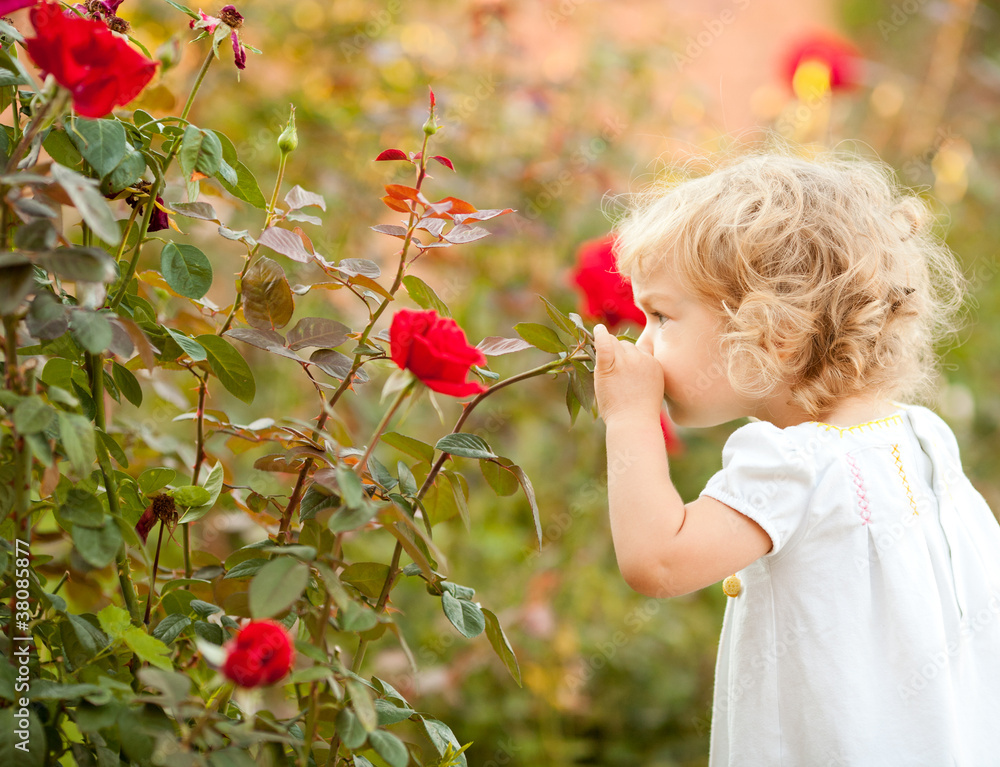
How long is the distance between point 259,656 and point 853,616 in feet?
2.07

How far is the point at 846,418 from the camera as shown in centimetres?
95

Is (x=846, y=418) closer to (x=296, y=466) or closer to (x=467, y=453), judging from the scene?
(x=467, y=453)

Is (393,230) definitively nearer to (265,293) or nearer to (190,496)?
(265,293)

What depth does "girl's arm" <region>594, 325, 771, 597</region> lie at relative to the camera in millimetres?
807

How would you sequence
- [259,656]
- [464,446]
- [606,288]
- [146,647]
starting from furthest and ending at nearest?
[606,288] < [464,446] < [146,647] < [259,656]

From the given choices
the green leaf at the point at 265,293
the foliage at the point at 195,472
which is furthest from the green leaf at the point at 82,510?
the green leaf at the point at 265,293

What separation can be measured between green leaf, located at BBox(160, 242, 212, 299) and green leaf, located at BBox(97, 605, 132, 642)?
0.88ft

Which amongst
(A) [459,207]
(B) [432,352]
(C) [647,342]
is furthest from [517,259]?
(B) [432,352]

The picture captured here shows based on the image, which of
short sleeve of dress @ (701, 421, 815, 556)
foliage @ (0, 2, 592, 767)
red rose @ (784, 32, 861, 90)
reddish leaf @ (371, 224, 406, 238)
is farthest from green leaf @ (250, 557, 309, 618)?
red rose @ (784, 32, 861, 90)

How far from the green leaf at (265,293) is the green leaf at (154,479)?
0.17 metres

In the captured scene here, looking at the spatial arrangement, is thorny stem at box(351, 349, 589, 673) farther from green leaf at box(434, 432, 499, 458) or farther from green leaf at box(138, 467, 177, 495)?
green leaf at box(138, 467, 177, 495)

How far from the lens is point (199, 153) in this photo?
66 centimetres

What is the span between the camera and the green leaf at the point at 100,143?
2.05 ft

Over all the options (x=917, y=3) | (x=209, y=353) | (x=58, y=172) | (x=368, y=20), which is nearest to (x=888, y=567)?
(x=209, y=353)
